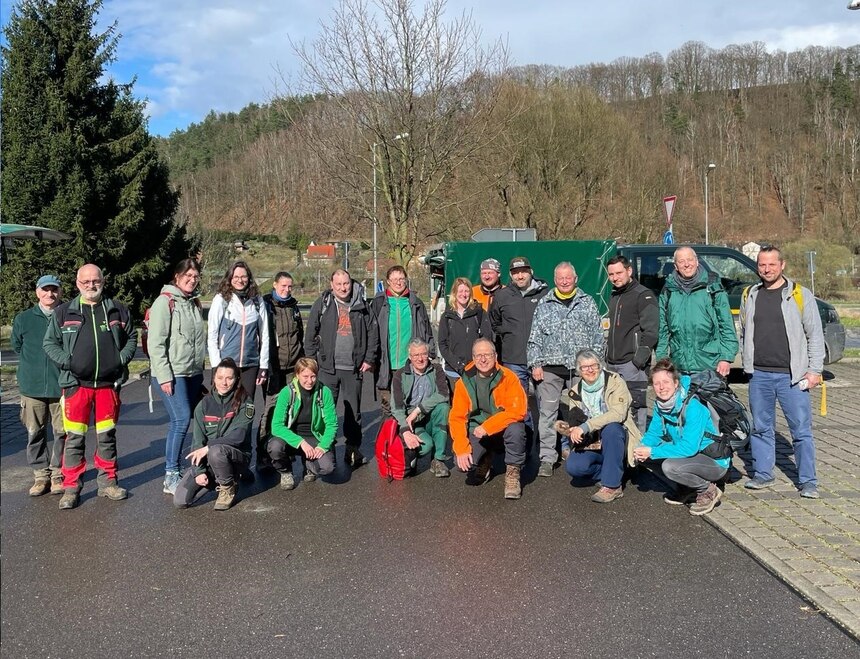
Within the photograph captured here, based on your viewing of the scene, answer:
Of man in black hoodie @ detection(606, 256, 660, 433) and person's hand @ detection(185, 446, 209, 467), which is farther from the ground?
man in black hoodie @ detection(606, 256, 660, 433)

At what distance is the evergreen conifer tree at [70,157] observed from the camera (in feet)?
63.5

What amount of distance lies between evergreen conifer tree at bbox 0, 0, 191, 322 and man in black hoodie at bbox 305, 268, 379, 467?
14.3 metres

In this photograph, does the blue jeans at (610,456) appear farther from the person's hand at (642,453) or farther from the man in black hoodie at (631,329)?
the man in black hoodie at (631,329)

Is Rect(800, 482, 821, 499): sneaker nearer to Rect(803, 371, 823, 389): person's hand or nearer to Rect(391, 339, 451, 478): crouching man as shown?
Rect(803, 371, 823, 389): person's hand

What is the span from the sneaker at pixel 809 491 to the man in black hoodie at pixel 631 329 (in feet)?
4.58

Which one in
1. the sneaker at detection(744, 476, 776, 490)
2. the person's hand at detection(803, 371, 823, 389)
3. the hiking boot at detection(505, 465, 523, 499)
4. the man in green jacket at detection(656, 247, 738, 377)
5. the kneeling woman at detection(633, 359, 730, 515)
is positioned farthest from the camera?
the man in green jacket at detection(656, 247, 738, 377)

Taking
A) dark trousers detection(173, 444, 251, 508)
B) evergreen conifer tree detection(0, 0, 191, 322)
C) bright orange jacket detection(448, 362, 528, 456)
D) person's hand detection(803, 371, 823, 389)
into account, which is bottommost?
dark trousers detection(173, 444, 251, 508)

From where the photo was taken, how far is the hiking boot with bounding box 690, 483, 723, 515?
537 centimetres

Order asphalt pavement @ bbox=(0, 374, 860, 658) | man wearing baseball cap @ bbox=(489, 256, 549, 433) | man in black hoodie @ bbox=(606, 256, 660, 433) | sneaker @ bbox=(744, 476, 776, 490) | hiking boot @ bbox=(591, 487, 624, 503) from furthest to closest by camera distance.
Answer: man wearing baseball cap @ bbox=(489, 256, 549, 433) < man in black hoodie @ bbox=(606, 256, 660, 433) < sneaker @ bbox=(744, 476, 776, 490) < hiking boot @ bbox=(591, 487, 624, 503) < asphalt pavement @ bbox=(0, 374, 860, 658)

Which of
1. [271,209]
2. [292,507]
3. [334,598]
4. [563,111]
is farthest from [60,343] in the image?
[271,209]

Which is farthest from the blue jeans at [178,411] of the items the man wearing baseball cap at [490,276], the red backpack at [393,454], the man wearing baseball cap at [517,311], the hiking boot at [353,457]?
the man wearing baseball cap at [490,276]

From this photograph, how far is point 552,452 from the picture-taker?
6586 mm

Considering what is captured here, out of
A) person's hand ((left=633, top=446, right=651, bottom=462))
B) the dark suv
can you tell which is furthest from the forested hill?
person's hand ((left=633, top=446, right=651, bottom=462))

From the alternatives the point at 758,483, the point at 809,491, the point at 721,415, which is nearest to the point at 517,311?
the point at 721,415
